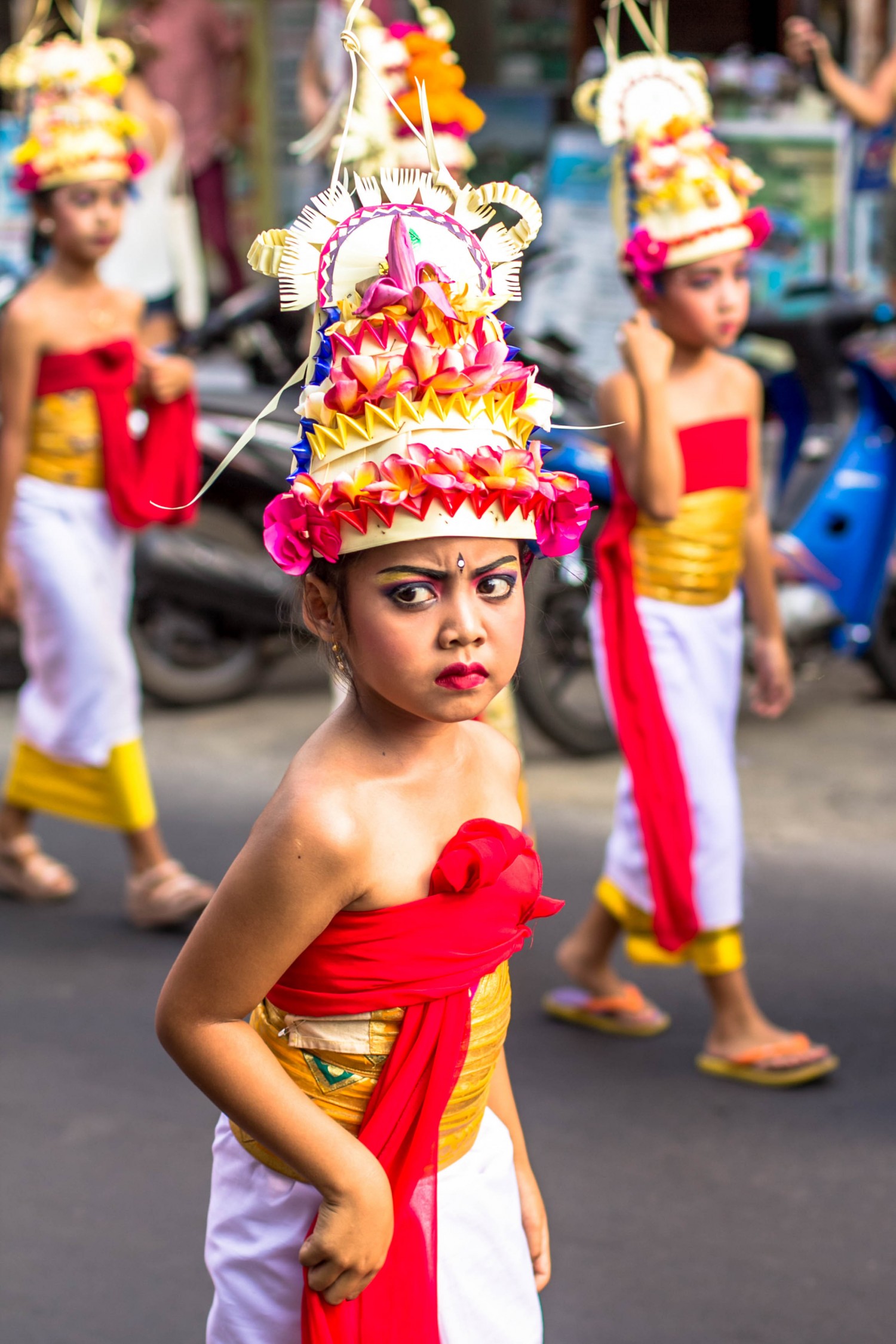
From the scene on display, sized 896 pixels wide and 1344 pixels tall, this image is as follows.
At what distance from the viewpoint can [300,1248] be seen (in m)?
1.79

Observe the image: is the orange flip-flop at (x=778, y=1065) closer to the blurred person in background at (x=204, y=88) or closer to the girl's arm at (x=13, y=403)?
the girl's arm at (x=13, y=403)

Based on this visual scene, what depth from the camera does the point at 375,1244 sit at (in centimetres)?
170

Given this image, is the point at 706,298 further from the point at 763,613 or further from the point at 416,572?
the point at 416,572

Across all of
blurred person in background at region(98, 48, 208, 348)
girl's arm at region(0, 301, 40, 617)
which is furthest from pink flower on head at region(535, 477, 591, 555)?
blurred person in background at region(98, 48, 208, 348)

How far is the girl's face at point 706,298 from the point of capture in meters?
3.63

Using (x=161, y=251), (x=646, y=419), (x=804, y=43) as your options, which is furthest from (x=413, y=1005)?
(x=161, y=251)

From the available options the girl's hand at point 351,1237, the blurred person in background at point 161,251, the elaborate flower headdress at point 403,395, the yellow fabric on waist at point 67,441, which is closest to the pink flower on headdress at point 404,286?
the elaborate flower headdress at point 403,395

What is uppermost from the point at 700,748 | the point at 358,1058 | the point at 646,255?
the point at 646,255

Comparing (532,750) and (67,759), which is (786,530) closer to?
(532,750)

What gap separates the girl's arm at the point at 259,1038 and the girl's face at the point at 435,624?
161 millimetres

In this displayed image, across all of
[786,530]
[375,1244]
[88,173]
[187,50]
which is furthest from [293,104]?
[375,1244]

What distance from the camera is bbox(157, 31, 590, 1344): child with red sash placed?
1699mm

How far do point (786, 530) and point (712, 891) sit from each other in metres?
2.64

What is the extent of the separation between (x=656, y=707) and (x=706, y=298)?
35.5 inches
